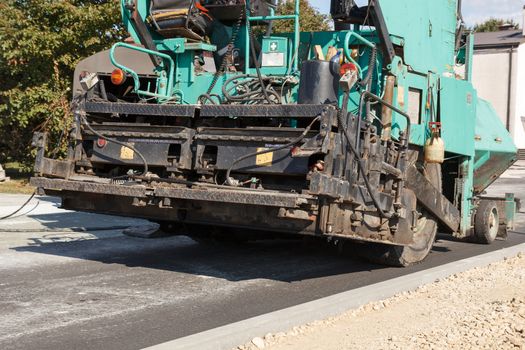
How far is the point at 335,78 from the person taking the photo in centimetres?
646

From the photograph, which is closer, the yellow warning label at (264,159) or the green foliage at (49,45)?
the yellow warning label at (264,159)

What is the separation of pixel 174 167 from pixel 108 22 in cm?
1048

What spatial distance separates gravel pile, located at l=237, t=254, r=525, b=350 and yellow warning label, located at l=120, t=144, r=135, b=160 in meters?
2.66

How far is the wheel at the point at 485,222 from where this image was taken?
9906 mm

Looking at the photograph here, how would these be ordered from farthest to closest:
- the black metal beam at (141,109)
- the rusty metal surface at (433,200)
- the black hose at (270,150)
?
the rusty metal surface at (433,200) < the black metal beam at (141,109) < the black hose at (270,150)

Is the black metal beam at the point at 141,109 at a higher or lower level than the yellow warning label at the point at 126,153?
higher

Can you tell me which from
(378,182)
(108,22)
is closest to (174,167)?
(378,182)

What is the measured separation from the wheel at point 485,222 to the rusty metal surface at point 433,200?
1.20 metres

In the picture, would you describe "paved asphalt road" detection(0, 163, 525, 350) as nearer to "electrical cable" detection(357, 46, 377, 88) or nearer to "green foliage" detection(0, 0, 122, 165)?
"electrical cable" detection(357, 46, 377, 88)

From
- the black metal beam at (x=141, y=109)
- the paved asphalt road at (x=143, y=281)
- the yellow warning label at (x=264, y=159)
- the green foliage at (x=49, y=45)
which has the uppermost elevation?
the green foliage at (x=49, y=45)

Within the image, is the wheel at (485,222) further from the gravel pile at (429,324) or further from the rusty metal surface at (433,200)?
the gravel pile at (429,324)

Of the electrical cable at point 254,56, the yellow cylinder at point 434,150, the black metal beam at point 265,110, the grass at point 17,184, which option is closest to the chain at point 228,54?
the electrical cable at point 254,56

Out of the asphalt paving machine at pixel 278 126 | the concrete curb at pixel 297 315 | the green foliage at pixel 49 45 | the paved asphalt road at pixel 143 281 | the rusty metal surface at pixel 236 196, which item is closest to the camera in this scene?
the concrete curb at pixel 297 315

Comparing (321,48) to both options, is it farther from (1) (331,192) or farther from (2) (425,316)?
(2) (425,316)
